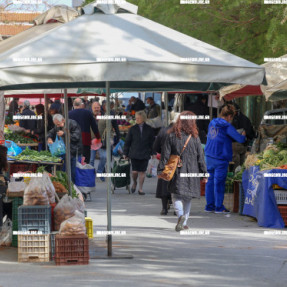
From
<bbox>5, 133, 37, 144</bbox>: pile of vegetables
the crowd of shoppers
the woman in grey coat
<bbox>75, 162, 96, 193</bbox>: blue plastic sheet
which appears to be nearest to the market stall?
the crowd of shoppers

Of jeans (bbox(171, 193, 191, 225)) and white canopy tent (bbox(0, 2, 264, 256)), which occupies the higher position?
white canopy tent (bbox(0, 2, 264, 256))

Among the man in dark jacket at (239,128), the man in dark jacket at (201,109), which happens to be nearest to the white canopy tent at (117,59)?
the man in dark jacket at (239,128)

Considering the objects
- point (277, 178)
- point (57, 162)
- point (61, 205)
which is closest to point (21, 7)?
point (57, 162)

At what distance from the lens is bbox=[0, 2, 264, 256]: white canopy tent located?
8.24m

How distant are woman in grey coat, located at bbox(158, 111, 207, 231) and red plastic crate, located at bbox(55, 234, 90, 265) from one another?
3160 millimetres

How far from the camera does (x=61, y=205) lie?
9.66 metres

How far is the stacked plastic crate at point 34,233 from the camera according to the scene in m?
9.17

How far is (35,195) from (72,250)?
3.12 ft

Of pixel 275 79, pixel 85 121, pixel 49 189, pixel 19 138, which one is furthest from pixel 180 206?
pixel 19 138

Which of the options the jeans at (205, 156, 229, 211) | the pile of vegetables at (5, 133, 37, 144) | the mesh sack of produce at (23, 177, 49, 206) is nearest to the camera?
the mesh sack of produce at (23, 177, 49, 206)

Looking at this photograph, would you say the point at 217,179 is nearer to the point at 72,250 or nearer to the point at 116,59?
the point at 72,250

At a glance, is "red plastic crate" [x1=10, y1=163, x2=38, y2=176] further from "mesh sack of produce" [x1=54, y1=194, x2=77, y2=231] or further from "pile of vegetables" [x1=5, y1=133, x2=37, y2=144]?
"mesh sack of produce" [x1=54, y1=194, x2=77, y2=231]

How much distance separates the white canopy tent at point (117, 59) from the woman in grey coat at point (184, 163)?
8.96ft

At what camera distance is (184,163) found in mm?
11875
